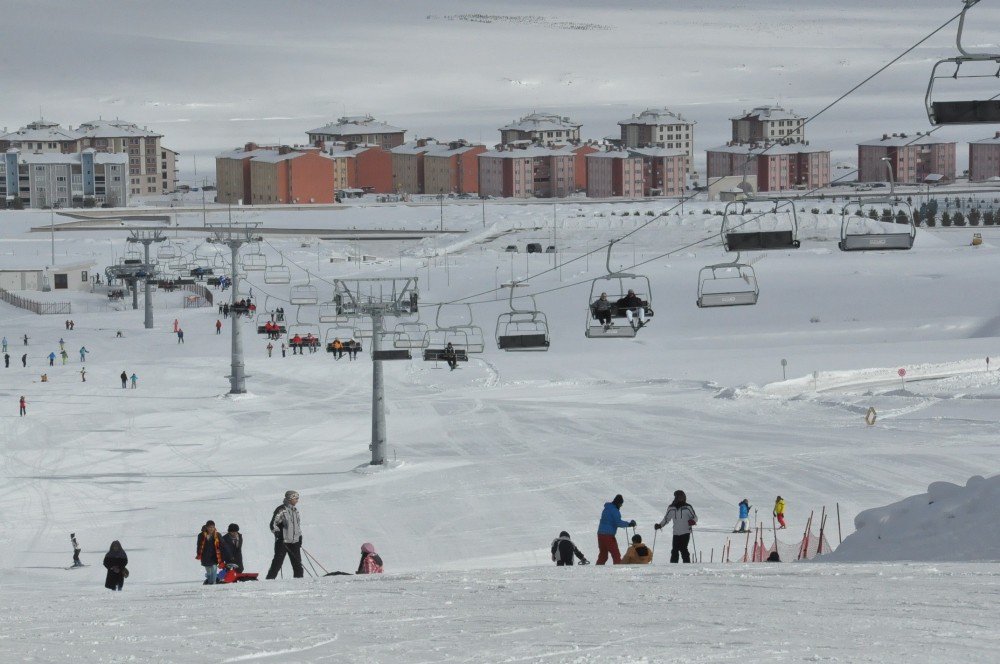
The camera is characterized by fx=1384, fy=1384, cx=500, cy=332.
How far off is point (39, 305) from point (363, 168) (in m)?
75.5

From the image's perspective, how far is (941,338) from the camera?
123 feet

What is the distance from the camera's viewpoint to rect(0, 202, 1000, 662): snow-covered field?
709 centimetres

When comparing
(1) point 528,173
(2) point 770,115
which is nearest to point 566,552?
(1) point 528,173

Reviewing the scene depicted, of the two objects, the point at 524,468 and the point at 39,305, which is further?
the point at 39,305

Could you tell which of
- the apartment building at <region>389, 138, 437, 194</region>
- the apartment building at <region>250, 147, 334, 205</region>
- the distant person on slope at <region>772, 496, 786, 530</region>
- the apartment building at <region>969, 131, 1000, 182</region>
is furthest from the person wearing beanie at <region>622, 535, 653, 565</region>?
the apartment building at <region>969, 131, 1000, 182</region>

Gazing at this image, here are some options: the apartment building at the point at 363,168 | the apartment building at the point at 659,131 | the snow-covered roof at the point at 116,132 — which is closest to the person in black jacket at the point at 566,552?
the apartment building at the point at 363,168

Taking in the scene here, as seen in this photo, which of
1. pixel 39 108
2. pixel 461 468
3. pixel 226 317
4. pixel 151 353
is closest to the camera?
pixel 461 468

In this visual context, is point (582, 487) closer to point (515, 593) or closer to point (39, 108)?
point (515, 593)

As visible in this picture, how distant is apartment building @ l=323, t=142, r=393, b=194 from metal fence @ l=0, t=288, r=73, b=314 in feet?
227

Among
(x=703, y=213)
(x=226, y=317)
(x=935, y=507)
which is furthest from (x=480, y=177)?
(x=935, y=507)

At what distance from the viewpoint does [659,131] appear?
428 feet

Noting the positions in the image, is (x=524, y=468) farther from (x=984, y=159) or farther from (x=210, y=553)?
(x=984, y=159)

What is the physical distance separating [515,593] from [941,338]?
104 ft

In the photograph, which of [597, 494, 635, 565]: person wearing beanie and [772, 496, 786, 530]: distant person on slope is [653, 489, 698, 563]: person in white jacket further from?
[772, 496, 786, 530]: distant person on slope
